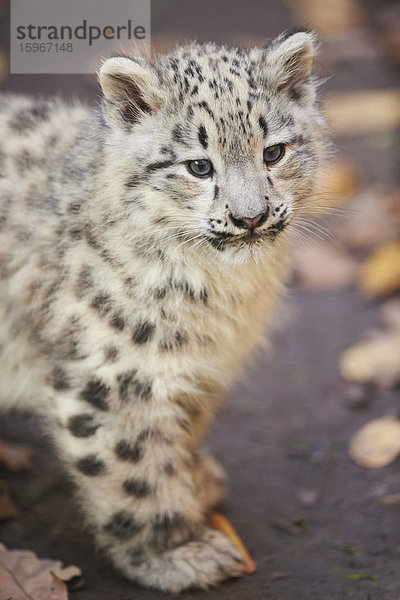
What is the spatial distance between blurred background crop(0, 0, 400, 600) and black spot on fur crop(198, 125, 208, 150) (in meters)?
0.84

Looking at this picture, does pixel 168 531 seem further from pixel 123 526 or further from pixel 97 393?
pixel 97 393

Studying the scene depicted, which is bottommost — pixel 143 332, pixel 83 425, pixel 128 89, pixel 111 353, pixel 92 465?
pixel 92 465

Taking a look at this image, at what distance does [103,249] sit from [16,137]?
111 centimetres

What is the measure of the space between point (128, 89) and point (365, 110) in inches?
216

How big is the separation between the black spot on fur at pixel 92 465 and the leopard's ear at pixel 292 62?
86.2 inches

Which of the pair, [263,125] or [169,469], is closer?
[263,125]

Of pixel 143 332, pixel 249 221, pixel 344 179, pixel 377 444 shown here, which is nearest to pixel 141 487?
pixel 143 332

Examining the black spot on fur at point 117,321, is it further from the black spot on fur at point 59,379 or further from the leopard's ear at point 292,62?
the leopard's ear at point 292,62

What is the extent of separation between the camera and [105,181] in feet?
13.8

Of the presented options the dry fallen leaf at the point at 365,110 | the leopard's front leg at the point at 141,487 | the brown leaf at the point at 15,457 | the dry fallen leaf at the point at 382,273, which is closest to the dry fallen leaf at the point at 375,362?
the dry fallen leaf at the point at 382,273

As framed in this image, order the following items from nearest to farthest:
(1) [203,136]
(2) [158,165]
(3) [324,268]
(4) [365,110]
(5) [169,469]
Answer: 1. (1) [203,136]
2. (2) [158,165]
3. (5) [169,469]
4. (3) [324,268]
5. (4) [365,110]

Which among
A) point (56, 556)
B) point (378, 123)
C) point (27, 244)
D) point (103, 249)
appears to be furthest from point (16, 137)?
point (378, 123)

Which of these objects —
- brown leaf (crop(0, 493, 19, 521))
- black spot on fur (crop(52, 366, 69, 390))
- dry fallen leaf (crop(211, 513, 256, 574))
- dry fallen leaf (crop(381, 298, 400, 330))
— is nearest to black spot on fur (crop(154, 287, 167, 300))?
black spot on fur (crop(52, 366, 69, 390))

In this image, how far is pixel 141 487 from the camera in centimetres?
433
